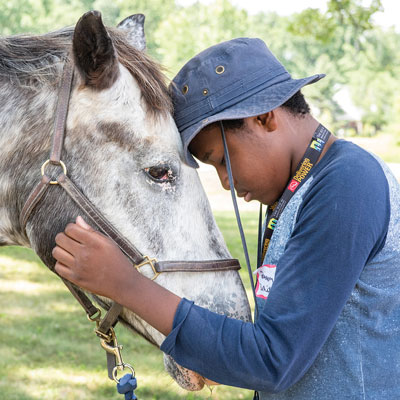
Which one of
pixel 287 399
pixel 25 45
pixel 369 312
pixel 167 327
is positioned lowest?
pixel 287 399

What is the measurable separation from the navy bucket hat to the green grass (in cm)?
196

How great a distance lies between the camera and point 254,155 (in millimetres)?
1878

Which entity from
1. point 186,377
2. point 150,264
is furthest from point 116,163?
point 186,377

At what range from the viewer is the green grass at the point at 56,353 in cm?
453

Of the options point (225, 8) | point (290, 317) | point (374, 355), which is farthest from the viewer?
point (225, 8)

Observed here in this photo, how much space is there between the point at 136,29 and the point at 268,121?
0.97 meters

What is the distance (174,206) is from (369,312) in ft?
2.55

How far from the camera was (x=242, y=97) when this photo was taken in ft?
6.00

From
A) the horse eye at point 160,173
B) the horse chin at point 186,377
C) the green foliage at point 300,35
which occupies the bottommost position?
the green foliage at point 300,35

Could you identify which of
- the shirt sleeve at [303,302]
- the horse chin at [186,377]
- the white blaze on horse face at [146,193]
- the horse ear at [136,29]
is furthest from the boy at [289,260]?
the horse ear at [136,29]

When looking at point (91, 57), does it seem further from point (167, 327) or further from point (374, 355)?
point (374, 355)

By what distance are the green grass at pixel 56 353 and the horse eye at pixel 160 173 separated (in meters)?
1.72

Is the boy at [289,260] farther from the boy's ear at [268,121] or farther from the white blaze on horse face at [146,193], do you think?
the white blaze on horse face at [146,193]

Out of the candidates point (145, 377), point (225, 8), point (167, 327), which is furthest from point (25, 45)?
point (225, 8)
